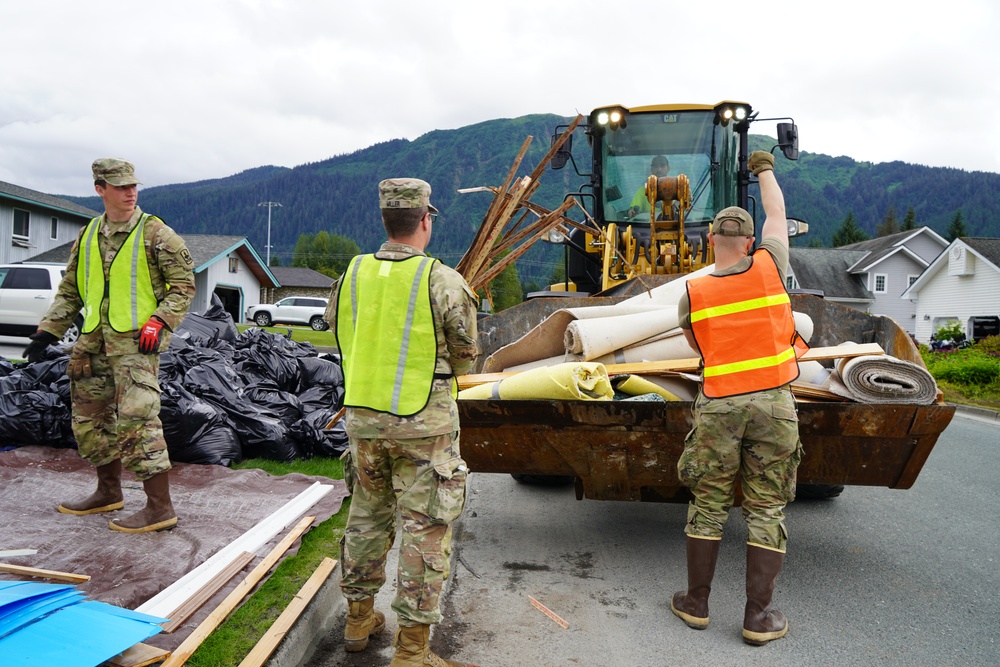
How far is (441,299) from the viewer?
2.71 meters

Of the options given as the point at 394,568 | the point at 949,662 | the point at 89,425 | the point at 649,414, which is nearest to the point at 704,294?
the point at 649,414

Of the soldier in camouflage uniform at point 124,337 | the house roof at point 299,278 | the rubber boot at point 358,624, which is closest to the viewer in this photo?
the rubber boot at point 358,624

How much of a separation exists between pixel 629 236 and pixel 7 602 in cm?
607

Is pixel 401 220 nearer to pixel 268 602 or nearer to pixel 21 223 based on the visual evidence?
pixel 268 602

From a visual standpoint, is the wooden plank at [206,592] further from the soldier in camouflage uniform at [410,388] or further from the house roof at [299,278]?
the house roof at [299,278]

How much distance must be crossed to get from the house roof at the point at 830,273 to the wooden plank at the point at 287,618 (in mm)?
50432

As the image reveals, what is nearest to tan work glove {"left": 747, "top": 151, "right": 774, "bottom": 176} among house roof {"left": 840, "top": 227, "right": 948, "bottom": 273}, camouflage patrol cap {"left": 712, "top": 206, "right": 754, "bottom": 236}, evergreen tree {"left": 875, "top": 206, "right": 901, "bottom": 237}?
camouflage patrol cap {"left": 712, "top": 206, "right": 754, "bottom": 236}

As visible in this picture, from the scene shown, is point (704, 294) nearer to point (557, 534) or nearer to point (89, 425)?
point (557, 534)

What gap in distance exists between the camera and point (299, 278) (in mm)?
63531

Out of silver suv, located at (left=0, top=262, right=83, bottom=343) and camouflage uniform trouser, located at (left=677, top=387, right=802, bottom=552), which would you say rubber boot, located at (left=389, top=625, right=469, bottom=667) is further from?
silver suv, located at (left=0, top=262, right=83, bottom=343)

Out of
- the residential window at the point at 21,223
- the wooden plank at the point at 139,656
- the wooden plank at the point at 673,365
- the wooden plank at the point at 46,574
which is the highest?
the residential window at the point at 21,223

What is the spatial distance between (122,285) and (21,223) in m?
31.0

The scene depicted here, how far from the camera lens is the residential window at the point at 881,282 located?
5038cm

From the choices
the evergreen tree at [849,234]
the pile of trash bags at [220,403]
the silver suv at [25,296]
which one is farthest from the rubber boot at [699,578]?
the evergreen tree at [849,234]
